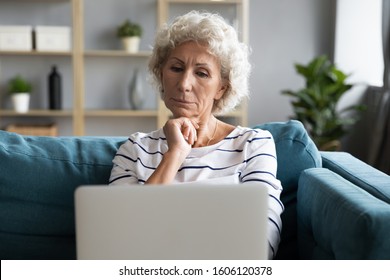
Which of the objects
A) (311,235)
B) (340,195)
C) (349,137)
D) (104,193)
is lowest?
(349,137)

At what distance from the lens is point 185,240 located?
4.07 ft

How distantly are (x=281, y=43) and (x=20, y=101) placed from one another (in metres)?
2.26

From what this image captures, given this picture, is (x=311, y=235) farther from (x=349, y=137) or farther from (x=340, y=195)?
(x=349, y=137)

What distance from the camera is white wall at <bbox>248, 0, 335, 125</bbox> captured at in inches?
228

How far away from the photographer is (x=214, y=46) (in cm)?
218

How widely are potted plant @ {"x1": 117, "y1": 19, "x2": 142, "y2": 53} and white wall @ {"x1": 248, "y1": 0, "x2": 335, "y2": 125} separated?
1.00m

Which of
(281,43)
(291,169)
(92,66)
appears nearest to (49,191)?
(291,169)

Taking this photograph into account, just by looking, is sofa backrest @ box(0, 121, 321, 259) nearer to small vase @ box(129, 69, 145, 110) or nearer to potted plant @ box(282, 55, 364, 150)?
potted plant @ box(282, 55, 364, 150)

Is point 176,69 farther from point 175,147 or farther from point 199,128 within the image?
point 175,147

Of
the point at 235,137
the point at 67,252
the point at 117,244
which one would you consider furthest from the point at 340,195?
the point at 67,252

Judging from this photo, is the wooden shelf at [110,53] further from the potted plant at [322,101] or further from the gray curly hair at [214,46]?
the gray curly hair at [214,46]

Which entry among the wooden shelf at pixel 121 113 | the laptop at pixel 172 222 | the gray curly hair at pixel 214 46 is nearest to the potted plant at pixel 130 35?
the wooden shelf at pixel 121 113

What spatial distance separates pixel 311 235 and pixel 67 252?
763mm

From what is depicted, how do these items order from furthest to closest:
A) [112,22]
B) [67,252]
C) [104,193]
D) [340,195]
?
[112,22] < [67,252] < [340,195] < [104,193]
